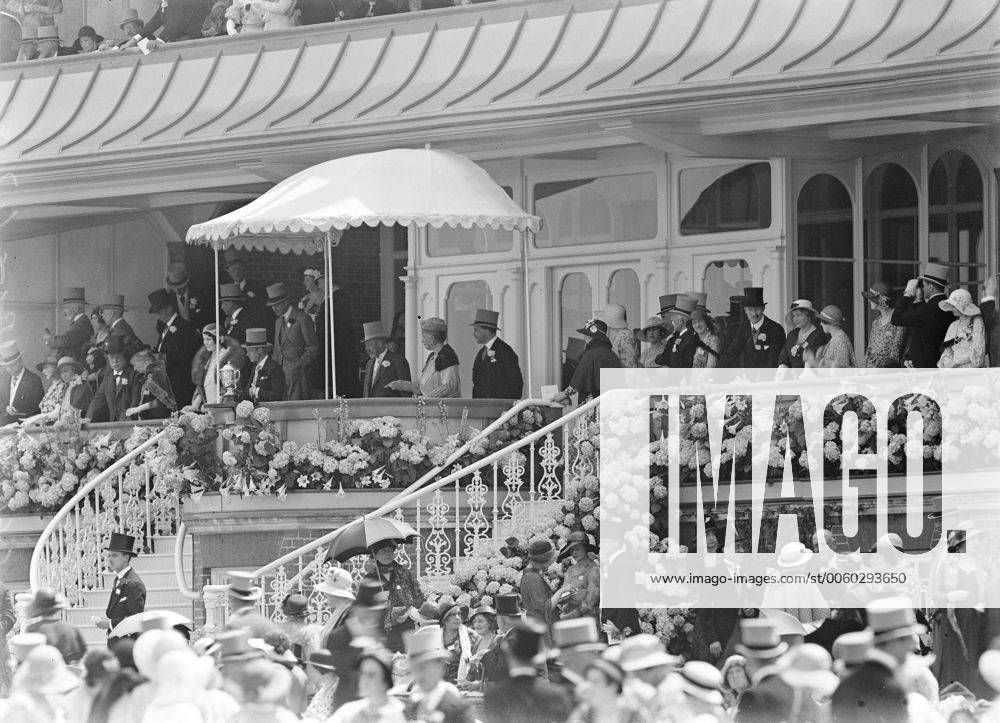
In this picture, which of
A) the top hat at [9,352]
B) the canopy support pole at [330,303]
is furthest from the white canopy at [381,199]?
the top hat at [9,352]

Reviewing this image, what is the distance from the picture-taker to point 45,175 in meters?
19.1

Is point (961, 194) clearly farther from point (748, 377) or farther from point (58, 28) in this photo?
point (58, 28)

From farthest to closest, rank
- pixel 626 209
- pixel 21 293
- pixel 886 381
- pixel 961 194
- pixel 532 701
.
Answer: pixel 21 293 < pixel 626 209 < pixel 961 194 < pixel 886 381 < pixel 532 701

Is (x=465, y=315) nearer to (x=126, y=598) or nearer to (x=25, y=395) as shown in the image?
(x=25, y=395)

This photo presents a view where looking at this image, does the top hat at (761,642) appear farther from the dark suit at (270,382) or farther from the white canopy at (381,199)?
the dark suit at (270,382)

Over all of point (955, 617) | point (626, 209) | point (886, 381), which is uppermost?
point (626, 209)

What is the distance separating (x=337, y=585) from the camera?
1262cm

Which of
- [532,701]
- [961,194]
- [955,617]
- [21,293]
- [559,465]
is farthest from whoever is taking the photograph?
[21,293]

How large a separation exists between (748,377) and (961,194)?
3.46 metres

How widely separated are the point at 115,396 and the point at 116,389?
0.21ft

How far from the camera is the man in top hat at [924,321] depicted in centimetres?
1427

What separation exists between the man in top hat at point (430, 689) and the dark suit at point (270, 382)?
684cm

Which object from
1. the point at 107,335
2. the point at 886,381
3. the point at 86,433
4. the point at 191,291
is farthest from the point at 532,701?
the point at 191,291

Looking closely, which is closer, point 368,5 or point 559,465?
point 559,465
